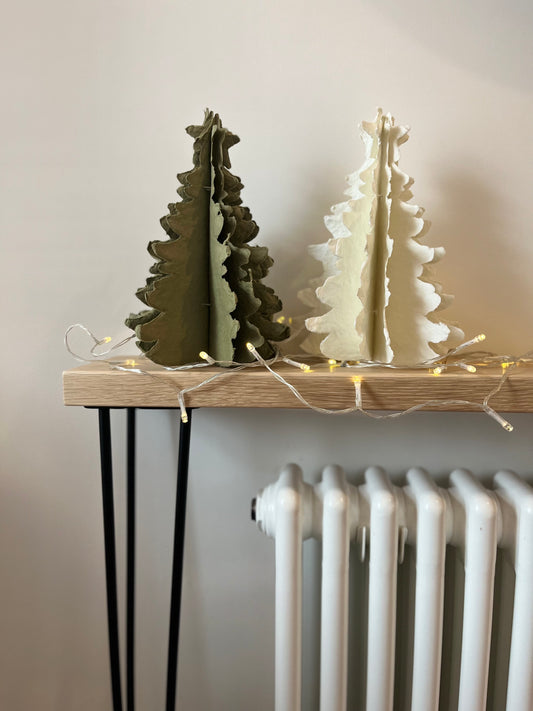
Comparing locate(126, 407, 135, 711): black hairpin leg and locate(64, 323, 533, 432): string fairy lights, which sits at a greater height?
locate(64, 323, 533, 432): string fairy lights

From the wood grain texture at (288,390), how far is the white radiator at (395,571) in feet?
0.48

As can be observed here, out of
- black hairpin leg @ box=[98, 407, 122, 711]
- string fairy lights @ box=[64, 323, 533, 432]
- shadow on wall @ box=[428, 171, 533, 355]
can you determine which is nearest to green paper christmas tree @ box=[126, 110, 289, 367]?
string fairy lights @ box=[64, 323, 533, 432]

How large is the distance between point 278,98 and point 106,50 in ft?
0.84

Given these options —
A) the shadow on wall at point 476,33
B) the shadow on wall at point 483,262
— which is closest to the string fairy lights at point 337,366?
the shadow on wall at point 483,262

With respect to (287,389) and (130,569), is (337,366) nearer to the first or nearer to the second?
(287,389)

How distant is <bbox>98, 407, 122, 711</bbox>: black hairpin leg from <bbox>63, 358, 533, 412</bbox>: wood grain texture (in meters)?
0.05

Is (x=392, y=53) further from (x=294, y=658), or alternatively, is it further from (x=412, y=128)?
(x=294, y=658)

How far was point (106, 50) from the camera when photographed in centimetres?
86

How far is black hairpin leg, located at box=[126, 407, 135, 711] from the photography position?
0.88 meters

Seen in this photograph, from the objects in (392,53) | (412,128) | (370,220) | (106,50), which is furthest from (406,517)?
(106,50)

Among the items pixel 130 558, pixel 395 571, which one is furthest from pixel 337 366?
pixel 130 558

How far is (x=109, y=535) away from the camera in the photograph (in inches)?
30.9

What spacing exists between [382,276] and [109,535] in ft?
1.60

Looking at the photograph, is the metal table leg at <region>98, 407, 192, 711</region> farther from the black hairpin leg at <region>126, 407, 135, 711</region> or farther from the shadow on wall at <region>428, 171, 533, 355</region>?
the shadow on wall at <region>428, 171, 533, 355</region>
